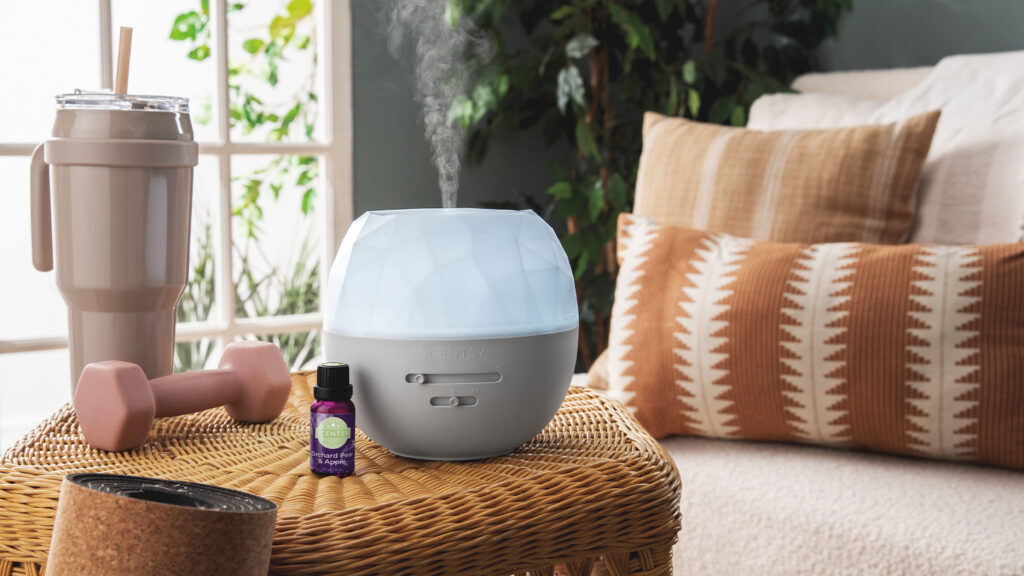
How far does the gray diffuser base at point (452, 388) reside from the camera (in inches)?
25.4

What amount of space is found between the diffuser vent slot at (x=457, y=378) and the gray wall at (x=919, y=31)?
1.50 meters

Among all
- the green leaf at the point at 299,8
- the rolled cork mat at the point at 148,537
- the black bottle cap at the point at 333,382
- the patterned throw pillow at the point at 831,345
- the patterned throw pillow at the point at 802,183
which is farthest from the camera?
the green leaf at the point at 299,8

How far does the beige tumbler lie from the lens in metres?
0.76

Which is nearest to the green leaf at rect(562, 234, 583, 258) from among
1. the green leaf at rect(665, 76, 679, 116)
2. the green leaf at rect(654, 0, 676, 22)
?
the green leaf at rect(665, 76, 679, 116)

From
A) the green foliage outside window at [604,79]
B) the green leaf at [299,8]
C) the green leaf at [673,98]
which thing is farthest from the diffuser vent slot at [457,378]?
the green leaf at [299,8]

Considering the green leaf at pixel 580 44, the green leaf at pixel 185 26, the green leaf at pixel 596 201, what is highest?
the green leaf at pixel 185 26

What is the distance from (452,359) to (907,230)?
0.93 metres

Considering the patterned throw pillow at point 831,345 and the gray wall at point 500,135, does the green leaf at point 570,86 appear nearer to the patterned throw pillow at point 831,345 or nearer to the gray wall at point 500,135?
the gray wall at point 500,135

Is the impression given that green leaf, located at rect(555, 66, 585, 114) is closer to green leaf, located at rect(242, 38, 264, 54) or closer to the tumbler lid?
green leaf, located at rect(242, 38, 264, 54)

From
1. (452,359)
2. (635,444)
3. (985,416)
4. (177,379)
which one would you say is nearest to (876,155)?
(985,416)

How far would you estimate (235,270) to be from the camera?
2.02m

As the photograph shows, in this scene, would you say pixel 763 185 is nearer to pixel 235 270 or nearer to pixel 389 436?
pixel 389 436

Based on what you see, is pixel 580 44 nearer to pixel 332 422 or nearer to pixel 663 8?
pixel 663 8

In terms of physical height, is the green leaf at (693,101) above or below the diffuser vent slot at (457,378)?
above
